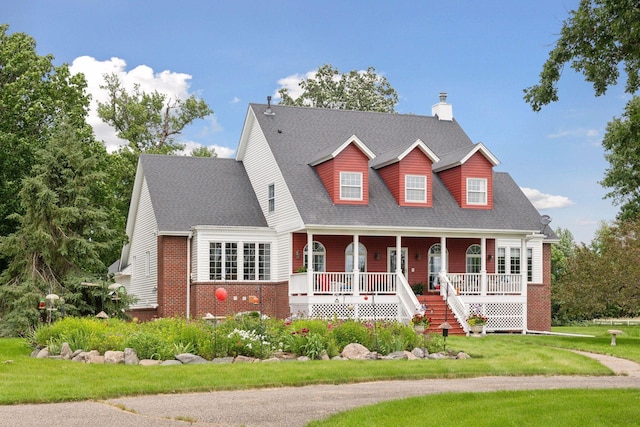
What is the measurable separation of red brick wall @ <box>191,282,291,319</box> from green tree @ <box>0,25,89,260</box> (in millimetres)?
8956

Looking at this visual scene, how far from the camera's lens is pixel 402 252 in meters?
33.9

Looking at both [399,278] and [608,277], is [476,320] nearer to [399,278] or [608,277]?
[399,278]

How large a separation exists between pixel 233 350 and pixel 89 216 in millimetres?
11782

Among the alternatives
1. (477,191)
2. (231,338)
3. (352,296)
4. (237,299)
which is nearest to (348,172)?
(352,296)

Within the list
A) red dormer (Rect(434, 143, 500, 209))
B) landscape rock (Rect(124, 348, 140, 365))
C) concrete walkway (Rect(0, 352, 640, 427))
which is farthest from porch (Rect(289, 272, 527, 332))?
concrete walkway (Rect(0, 352, 640, 427))

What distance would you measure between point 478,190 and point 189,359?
61.5 ft

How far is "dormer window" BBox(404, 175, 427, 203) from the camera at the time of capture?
3316cm

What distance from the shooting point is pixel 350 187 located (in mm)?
32219

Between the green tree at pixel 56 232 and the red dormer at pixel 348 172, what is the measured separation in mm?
→ 8207

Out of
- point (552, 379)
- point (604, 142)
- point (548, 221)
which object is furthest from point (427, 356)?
point (604, 142)

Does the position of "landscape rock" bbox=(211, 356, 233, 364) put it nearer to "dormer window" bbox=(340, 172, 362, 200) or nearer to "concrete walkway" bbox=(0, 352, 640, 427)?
"concrete walkway" bbox=(0, 352, 640, 427)

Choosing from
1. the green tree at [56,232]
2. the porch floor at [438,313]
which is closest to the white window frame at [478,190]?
the porch floor at [438,313]

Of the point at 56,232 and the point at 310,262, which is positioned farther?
the point at 310,262

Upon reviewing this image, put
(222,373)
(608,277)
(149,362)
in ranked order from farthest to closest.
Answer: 1. (608,277)
2. (149,362)
3. (222,373)
